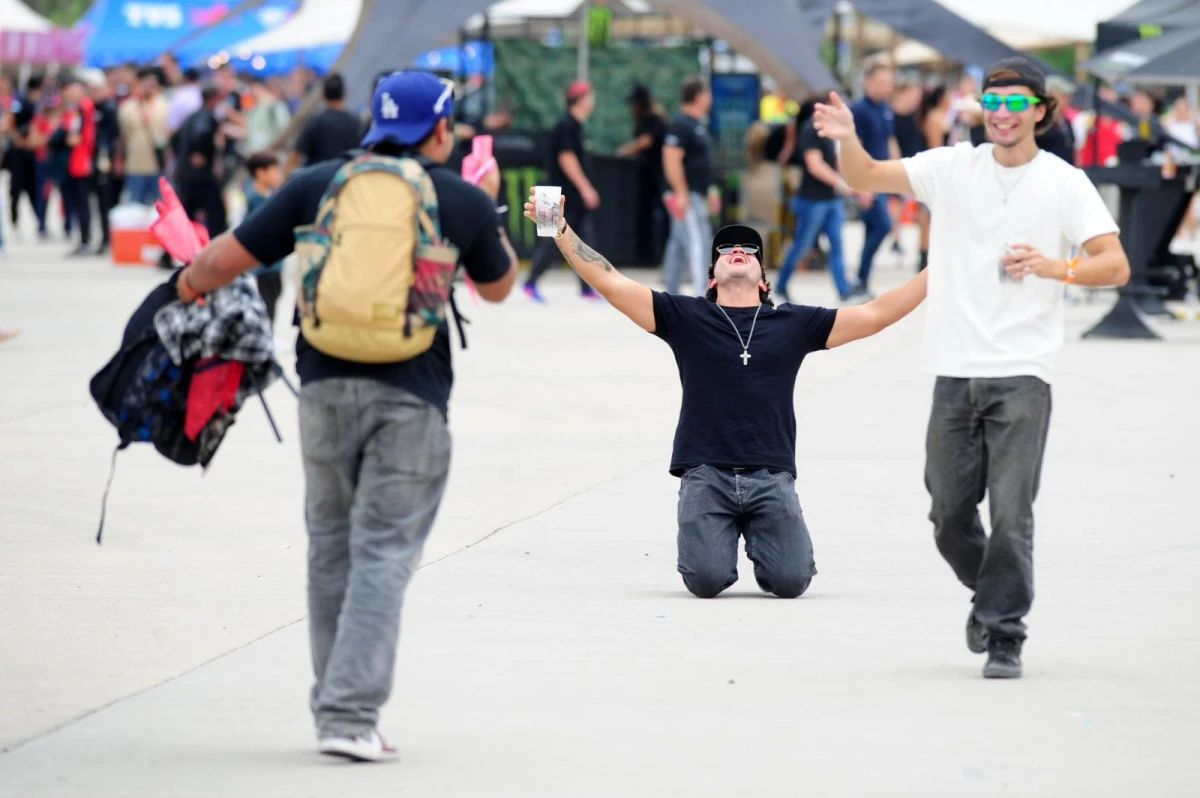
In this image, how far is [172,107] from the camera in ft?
79.0

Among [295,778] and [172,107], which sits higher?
[295,778]

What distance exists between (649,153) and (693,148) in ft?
9.43

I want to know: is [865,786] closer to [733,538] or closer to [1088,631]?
[1088,631]

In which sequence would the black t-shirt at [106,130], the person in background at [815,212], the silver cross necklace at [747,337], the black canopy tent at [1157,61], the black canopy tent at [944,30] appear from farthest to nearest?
the black t-shirt at [106,130]
the black canopy tent at [944,30]
the person in background at [815,212]
the black canopy tent at [1157,61]
the silver cross necklace at [747,337]

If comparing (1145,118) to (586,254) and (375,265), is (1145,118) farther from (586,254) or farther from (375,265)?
Answer: (375,265)

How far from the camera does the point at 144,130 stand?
23.5 m

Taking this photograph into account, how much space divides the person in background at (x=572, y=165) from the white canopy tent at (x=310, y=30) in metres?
16.5

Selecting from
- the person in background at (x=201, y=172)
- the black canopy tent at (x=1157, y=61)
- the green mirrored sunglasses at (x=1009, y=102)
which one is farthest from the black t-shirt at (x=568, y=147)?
the green mirrored sunglasses at (x=1009, y=102)

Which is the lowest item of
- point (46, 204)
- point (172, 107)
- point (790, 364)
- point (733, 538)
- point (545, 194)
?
point (46, 204)

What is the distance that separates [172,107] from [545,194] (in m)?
19.1

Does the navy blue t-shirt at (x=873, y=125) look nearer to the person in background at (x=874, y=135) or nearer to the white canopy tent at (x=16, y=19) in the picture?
the person in background at (x=874, y=135)

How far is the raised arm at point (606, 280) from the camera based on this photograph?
6.32 m

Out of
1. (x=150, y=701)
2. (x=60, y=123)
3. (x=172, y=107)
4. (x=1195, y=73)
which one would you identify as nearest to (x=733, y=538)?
(x=150, y=701)

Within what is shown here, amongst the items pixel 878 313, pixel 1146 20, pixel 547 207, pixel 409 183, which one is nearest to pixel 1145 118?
pixel 1146 20
